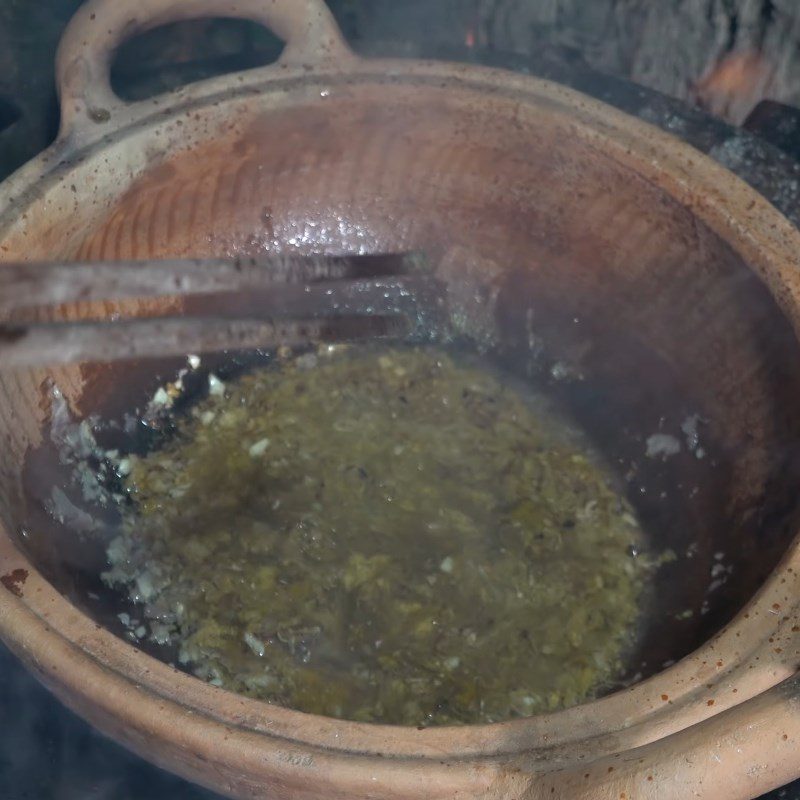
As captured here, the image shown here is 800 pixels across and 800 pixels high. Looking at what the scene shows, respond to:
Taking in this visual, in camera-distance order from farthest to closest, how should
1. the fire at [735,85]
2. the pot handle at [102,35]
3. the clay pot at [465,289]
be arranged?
1. the fire at [735,85]
2. the pot handle at [102,35]
3. the clay pot at [465,289]

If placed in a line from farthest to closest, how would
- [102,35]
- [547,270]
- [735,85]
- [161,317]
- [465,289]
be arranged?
[735,85] → [465,289] → [547,270] → [102,35] → [161,317]

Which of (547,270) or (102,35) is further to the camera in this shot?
(547,270)

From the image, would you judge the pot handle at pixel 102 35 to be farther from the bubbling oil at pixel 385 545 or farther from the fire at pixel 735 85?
the fire at pixel 735 85

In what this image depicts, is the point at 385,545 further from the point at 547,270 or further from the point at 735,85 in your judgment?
the point at 735,85

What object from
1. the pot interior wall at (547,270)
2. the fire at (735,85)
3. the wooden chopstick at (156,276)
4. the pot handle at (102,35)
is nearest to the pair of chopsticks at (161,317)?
the wooden chopstick at (156,276)

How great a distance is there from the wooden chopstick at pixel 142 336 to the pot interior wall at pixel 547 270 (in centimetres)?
40

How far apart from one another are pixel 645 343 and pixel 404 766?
4.53ft

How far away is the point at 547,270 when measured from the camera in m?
2.47

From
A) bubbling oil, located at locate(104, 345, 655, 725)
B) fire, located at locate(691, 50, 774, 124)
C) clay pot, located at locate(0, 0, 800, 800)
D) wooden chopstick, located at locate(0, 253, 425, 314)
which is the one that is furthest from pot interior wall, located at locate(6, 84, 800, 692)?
fire, located at locate(691, 50, 774, 124)

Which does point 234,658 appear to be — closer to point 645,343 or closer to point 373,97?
point 645,343

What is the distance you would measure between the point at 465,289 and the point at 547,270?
0.27 meters

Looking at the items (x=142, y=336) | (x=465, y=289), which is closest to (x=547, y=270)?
(x=465, y=289)

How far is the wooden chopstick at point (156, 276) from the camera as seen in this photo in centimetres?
151

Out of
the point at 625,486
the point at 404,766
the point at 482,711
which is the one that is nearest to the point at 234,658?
the point at 482,711
